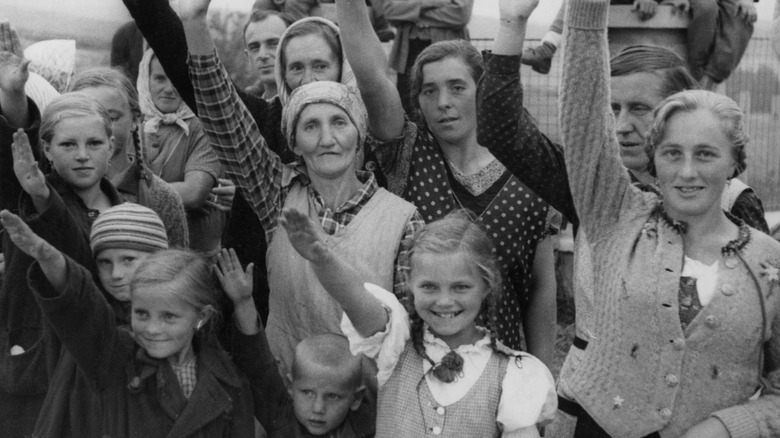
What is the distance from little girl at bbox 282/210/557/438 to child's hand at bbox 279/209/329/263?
24 millimetres

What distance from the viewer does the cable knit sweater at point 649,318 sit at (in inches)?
113

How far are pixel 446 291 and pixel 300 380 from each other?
0.55m

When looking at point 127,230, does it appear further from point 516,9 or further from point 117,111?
point 516,9

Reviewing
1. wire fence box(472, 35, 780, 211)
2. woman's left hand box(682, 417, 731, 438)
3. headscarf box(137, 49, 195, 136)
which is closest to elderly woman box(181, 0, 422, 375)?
woman's left hand box(682, 417, 731, 438)

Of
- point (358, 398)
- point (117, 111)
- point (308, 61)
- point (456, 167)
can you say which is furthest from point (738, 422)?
point (117, 111)

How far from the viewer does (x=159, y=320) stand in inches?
127

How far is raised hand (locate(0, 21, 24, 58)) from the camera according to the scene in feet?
12.2

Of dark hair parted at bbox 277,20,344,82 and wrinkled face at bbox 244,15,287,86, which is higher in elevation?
dark hair parted at bbox 277,20,344,82

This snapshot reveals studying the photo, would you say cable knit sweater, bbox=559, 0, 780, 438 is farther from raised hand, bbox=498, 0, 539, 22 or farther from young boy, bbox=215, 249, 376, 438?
young boy, bbox=215, 249, 376, 438

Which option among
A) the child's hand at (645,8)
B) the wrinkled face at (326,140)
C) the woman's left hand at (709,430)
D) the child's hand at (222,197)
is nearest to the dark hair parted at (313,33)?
the wrinkled face at (326,140)

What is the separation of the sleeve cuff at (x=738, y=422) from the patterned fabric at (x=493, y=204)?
107 centimetres

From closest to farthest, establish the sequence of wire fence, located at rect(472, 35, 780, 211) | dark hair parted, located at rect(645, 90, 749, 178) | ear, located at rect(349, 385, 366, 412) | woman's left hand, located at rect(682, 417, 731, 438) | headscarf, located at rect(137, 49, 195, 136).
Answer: woman's left hand, located at rect(682, 417, 731, 438) → dark hair parted, located at rect(645, 90, 749, 178) → ear, located at rect(349, 385, 366, 412) → headscarf, located at rect(137, 49, 195, 136) → wire fence, located at rect(472, 35, 780, 211)

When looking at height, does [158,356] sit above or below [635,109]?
below

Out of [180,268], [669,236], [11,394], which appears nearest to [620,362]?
[669,236]
